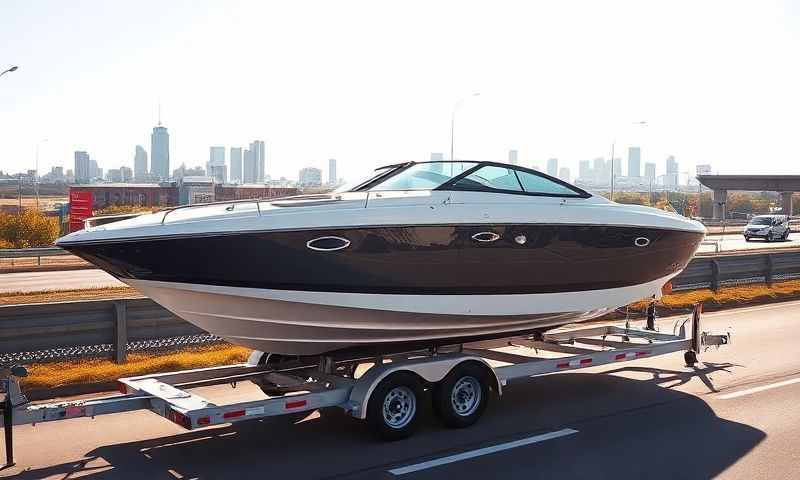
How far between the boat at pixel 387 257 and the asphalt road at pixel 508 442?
889mm

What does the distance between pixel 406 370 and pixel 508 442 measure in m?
1.14

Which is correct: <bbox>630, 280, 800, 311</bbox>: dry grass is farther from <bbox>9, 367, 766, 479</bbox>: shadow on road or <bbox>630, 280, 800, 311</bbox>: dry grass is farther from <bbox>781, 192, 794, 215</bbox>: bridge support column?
<bbox>781, 192, 794, 215</bbox>: bridge support column

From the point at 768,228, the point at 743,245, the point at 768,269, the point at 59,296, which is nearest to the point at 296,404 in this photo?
the point at 59,296

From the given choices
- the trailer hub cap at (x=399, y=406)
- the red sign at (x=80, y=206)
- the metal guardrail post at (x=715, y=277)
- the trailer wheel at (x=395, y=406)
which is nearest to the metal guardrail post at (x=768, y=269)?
the metal guardrail post at (x=715, y=277)

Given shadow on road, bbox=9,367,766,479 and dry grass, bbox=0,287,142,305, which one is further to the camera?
dry grass, bbox=0,287,142,305

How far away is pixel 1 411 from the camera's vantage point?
6.62 m

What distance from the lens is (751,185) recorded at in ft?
260

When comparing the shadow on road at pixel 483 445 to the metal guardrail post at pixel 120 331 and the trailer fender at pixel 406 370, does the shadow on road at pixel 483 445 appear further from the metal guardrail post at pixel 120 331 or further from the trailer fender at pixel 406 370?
the metal guardrail post at pixel 120 331

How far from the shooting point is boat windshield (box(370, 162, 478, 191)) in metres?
8.71

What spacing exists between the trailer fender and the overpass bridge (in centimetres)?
7351

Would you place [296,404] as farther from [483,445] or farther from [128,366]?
[128,366]

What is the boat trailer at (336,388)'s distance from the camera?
6.79m

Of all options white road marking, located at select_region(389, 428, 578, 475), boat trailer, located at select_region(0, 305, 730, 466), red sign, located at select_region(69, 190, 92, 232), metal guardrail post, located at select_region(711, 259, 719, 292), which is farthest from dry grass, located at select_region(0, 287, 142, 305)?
red sign, located at select_region(69, 190, 92, 232)

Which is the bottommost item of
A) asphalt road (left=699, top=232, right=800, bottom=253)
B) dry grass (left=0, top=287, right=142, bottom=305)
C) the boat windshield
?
asphalt road (left=699, top=232, right=800, bottom=253)
